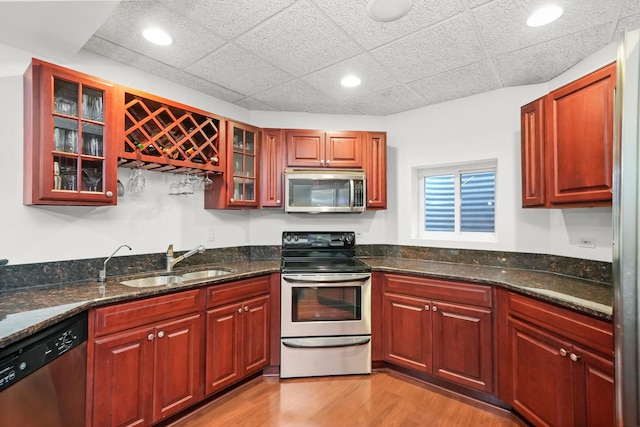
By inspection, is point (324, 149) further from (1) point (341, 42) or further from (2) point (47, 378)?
(2) point (47, 378)

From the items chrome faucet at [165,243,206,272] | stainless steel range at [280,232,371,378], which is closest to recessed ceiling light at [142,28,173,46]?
chrome faucet at [165,243,206,272]

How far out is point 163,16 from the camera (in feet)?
5.45

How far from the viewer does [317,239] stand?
3.11 m

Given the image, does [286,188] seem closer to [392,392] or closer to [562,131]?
[392,392]

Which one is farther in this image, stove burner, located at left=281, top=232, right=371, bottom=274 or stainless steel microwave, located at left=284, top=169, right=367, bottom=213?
stove burner, located at left=281, top=232, right=371, bottom=274

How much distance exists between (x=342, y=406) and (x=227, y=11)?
256cm

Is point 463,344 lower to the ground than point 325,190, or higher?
lower

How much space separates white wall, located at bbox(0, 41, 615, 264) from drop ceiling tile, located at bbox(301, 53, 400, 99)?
0.60m

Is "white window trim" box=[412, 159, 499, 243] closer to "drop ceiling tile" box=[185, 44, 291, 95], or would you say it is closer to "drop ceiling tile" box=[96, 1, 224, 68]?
"drop ceiling tile" box=[185, 44, 291, 95]

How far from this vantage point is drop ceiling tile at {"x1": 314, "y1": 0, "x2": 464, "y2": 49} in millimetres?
1565

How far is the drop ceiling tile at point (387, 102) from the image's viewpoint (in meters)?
2.71

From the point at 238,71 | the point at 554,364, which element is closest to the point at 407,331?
the point at 554,364

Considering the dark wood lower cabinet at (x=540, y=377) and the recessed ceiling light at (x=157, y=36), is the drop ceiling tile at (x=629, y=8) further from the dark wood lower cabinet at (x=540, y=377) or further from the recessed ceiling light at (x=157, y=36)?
the recessed ceiling light at (x=157, y=36)

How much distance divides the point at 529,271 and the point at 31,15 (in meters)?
3.51
